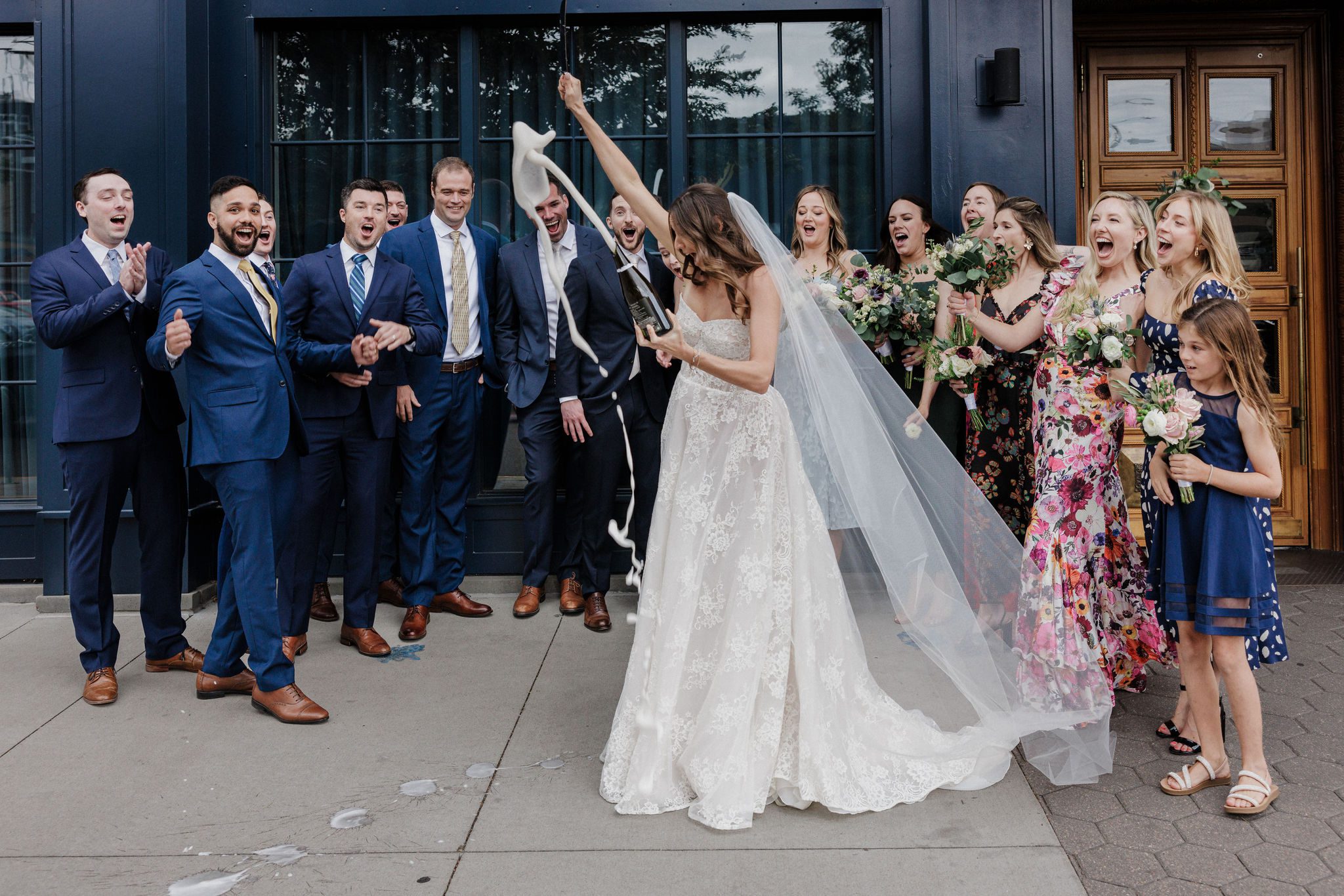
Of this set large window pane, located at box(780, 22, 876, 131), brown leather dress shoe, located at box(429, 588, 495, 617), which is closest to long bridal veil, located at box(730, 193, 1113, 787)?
brown leather dress shoe, located at box(429, 588, 495, 617)

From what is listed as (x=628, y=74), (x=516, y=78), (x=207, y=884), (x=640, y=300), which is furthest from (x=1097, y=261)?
(x=207, y=884)

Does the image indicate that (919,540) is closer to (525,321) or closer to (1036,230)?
(1036,230)

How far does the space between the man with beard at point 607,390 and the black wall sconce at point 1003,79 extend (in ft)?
7.17

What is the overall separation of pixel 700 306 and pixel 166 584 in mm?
3025

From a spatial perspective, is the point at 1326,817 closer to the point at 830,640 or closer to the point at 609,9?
the point at 830,640

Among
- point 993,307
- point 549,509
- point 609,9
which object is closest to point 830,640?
point 993,307

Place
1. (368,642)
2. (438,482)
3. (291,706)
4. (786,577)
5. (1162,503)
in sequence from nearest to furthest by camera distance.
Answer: (786,577)
(1162,503)
(291,706)
(368,642)
(438,482)

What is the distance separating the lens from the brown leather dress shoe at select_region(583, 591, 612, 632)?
593cm

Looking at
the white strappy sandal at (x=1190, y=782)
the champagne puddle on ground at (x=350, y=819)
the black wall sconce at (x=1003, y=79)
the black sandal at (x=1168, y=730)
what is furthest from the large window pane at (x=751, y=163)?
the champagne puddle on ground at (x=350, y=819)

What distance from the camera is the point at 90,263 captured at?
5.00 meters

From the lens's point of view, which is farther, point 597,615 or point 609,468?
point 609,468

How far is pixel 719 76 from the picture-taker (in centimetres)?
689

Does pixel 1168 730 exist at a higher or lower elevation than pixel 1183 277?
lower

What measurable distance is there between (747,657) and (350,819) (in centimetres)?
144
